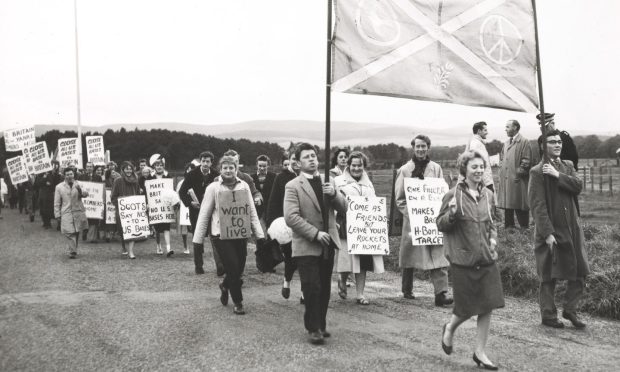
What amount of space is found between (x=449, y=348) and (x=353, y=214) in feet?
10.9

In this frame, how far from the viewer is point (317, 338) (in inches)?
262

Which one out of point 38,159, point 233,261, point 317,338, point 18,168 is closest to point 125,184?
point 233,261

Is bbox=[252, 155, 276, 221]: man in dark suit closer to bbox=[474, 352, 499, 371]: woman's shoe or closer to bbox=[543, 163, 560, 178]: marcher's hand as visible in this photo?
bbox=[543, 163, 560, 178]: marcher's hand

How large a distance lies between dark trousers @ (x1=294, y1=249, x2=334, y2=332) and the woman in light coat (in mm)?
2368

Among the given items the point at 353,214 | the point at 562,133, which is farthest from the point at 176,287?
the point at 562,133

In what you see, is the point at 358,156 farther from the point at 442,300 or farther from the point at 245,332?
the point at 245,332

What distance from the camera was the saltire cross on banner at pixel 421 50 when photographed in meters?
6.44

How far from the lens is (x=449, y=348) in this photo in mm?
6062

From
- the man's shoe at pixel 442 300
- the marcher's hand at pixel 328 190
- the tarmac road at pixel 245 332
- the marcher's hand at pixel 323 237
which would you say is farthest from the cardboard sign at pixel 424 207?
the marcher's hand at pixel 328 190

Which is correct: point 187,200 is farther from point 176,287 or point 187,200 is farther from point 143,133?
point 143,133

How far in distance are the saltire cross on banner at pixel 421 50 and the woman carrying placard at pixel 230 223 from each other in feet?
9.69

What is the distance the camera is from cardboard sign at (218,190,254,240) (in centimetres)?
866

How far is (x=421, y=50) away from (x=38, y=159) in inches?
964

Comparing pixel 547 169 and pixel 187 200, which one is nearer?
pixel 547 169
